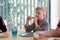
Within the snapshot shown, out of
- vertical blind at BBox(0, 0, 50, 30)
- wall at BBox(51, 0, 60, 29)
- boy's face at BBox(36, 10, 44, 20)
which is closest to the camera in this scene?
boy's face at BBox(36, 10, 44, 20)

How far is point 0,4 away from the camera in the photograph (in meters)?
3.59

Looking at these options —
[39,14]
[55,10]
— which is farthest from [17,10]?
[39,14]

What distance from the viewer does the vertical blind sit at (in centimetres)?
363

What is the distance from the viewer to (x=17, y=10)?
368 centimetres

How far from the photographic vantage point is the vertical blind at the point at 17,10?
143 inches

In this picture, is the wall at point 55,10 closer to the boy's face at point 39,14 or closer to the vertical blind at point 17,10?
the vertical blind at point 17,10

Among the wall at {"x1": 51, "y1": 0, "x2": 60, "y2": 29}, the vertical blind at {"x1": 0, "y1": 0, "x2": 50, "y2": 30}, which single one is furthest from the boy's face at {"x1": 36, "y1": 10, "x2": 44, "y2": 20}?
the wall at {"x1": 51, "y1": 0, "x2": 60, "y2": 29}

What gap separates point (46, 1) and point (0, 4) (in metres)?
1.11

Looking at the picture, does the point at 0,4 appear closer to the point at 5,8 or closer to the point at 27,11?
the point at 5,8

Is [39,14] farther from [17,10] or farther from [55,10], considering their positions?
[55,10]

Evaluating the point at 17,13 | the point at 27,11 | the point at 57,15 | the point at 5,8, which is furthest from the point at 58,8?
the point at 5,8

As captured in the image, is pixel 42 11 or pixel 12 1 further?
pixel 12 1

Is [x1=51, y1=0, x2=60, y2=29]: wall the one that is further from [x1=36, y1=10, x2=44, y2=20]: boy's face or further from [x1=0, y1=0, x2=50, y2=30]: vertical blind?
[x1=36, y1=10, x2=44, y2=20]: boy's face

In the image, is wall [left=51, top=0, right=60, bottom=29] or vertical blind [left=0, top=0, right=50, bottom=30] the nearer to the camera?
vertical blind [left=0, top=0, right=50, bottom=30]
